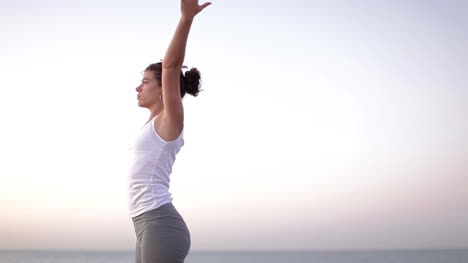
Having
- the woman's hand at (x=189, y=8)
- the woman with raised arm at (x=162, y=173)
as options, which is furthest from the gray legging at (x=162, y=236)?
the woman's hand at (x=189, y=8)

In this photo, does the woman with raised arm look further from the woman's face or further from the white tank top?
the woman's face

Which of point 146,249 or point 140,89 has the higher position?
point 140,89

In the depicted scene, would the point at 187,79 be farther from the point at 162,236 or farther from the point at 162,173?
the point at 162,236

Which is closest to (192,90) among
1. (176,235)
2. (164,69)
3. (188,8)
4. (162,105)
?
(162,105)

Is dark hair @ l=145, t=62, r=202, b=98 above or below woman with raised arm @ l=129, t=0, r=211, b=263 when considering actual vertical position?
above

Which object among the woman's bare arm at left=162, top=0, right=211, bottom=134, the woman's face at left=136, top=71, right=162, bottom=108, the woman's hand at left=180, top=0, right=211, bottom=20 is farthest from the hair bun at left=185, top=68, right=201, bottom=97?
the woman's hand at left=180, top=0, right=211, bottom=20

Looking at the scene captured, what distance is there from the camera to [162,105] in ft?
7.09

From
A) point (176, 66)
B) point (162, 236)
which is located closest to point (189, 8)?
point (176, 66)

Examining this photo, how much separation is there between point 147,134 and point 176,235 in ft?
1.27

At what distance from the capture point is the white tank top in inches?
77.4

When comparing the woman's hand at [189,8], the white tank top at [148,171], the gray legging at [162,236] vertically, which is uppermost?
the woman's hand at [189,8]

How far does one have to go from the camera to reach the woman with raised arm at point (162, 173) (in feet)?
6.15

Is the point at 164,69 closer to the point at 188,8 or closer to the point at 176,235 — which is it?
the point at 188,8

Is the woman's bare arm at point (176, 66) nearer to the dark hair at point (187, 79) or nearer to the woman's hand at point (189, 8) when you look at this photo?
the woman's hand at point (189, 8)
